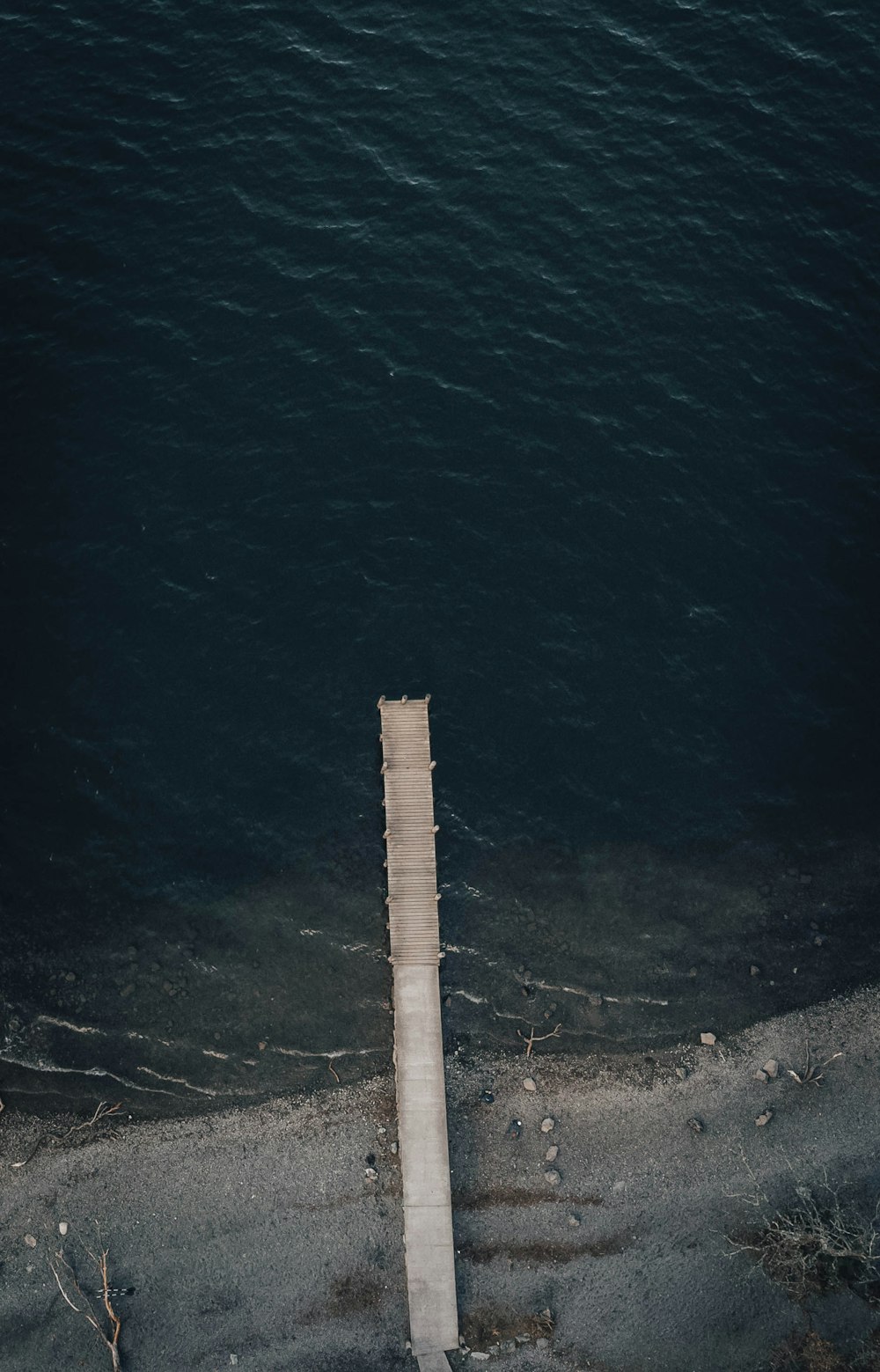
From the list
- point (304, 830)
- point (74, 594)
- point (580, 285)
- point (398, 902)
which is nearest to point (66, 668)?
point (74, 594)

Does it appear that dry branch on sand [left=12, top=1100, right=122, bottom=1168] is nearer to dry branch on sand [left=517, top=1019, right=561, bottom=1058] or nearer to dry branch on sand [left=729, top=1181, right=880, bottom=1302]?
dry branch on sand [left=517, top=1019, right=561, bottom=1058]

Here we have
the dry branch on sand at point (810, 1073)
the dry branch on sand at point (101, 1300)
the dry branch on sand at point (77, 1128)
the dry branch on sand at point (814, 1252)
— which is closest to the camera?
the dry branch on sand at point (101, 1300)

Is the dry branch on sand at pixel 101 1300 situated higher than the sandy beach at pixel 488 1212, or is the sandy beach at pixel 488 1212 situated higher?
the sandy beach at pixel 488 1212

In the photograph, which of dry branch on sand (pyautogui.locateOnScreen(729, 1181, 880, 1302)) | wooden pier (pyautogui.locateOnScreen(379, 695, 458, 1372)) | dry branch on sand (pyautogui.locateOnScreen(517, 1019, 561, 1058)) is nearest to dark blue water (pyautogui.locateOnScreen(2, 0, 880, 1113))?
wooden pier (pyautogui.locateOnScreen(379, 695, 458, 1372))

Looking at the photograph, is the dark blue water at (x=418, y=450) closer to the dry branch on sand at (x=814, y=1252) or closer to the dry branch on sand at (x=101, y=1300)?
the dry branch on sand at (x=101, y=1300)

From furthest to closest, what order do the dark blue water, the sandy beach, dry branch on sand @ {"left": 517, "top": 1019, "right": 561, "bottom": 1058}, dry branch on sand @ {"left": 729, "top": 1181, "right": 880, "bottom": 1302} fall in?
the dark blue water, dry branch on sand @ {"left": 517, "top": 1019, "right": 561, "bottom": 1058}, dry branch on sand @ {"left": 729, "top": 1181, "right": 880, "bottom": 1302}, the sandy beach

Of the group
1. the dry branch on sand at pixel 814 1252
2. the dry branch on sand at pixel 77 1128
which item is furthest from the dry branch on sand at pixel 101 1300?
the dry branch on sand at pixel 814 1252

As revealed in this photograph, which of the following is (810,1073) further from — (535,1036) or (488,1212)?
(488,1212)
